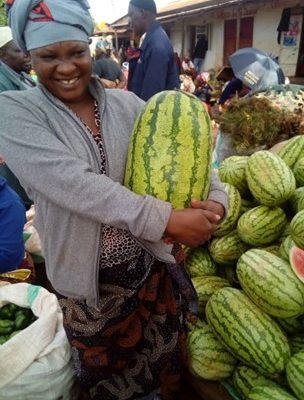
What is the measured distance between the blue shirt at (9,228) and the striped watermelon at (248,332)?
5.22ft

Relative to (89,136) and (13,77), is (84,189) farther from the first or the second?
(13,77)

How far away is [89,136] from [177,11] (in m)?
16.3

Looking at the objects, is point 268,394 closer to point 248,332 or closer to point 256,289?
point 248,332

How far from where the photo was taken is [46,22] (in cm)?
149

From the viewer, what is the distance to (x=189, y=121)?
1635mm

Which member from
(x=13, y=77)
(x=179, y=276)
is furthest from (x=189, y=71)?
(x=179, y=276)

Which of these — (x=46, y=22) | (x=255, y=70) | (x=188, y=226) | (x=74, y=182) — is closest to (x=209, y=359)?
(x=188, y=226)

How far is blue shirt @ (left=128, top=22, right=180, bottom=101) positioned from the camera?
510 cm

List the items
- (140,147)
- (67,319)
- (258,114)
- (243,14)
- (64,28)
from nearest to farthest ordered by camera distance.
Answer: (64,28) < (140,147) < (67,319) < (258,114) < (243,14)

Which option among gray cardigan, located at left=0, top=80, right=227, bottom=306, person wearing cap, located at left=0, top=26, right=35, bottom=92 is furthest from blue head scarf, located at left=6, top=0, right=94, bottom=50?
person wearing cap, located at left=0, top=26, right=35, bottom=92

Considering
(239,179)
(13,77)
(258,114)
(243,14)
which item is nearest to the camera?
(239,179)

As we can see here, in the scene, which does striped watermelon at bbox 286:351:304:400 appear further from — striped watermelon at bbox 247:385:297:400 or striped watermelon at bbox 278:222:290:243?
striped watermelon at bbox 278:222:290:243

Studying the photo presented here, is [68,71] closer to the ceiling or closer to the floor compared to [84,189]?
closer to the ceiling

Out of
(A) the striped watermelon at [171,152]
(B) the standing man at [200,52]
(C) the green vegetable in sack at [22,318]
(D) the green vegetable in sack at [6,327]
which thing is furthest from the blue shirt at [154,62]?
(B) the standing man at [200,52]
